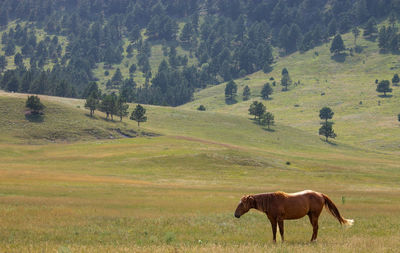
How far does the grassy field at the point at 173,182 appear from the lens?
62.5 feet

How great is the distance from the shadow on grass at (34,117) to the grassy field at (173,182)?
1.43 m

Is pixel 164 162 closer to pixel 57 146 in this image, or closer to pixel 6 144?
pixel 57 146

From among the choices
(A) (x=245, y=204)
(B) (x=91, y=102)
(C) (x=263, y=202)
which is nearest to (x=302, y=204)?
(C) (x=263, y=202)

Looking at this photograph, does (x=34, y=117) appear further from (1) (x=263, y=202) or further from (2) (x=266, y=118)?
(1) (x=263, y=202)

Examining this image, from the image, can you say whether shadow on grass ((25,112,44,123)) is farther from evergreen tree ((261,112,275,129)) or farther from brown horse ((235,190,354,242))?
brown horse ((235,190,354,242))

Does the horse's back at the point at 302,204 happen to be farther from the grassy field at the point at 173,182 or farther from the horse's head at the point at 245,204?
the horse's head at the point at 245,204

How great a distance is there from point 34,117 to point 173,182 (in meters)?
82.1

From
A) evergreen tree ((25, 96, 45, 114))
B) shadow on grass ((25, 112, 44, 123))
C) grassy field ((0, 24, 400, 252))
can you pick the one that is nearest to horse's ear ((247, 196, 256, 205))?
grassy field ((0, 24, 400, 252))

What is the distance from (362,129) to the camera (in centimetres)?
18675

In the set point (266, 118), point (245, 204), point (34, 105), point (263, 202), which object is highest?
point (266, 118)

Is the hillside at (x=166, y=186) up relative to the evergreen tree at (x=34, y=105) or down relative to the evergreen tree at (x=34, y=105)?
down

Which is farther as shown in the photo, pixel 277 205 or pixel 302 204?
pixel 302 204

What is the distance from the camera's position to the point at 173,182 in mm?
59656

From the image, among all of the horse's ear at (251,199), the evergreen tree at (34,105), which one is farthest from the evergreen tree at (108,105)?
the horse's ear at (251,199)
